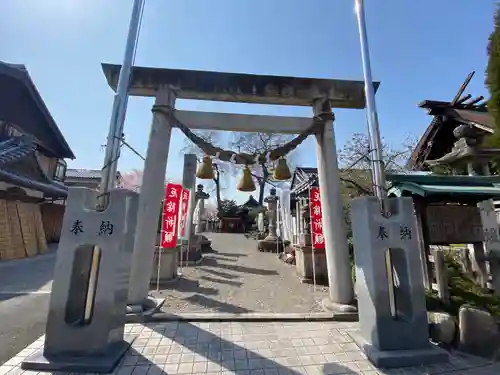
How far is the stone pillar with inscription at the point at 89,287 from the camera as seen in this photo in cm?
339

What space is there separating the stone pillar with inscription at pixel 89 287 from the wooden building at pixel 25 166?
10966 millimetres

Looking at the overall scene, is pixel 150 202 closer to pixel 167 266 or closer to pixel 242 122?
pixel 242 122

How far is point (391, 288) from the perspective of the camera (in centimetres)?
393

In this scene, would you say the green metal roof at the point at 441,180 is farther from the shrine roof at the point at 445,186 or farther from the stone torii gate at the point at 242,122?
the stone torii gate at the point at 242,122

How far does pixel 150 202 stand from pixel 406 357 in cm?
482

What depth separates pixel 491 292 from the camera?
630cm

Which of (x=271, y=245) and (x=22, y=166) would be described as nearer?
(x=22, y=166)

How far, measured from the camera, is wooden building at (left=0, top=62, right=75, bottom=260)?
12234mm

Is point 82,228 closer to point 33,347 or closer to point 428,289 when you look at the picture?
point 33,347

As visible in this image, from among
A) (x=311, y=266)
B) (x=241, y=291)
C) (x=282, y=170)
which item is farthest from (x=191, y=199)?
(x=282, y=170)

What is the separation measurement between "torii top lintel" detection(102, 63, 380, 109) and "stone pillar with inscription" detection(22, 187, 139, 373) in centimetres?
284

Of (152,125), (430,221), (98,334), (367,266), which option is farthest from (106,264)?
(430,221)

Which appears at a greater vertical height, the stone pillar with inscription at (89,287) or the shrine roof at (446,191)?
the shrine roof at (446,191)

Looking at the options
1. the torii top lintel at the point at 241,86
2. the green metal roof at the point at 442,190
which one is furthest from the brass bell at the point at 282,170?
the green metal roof at the point at 442,190
